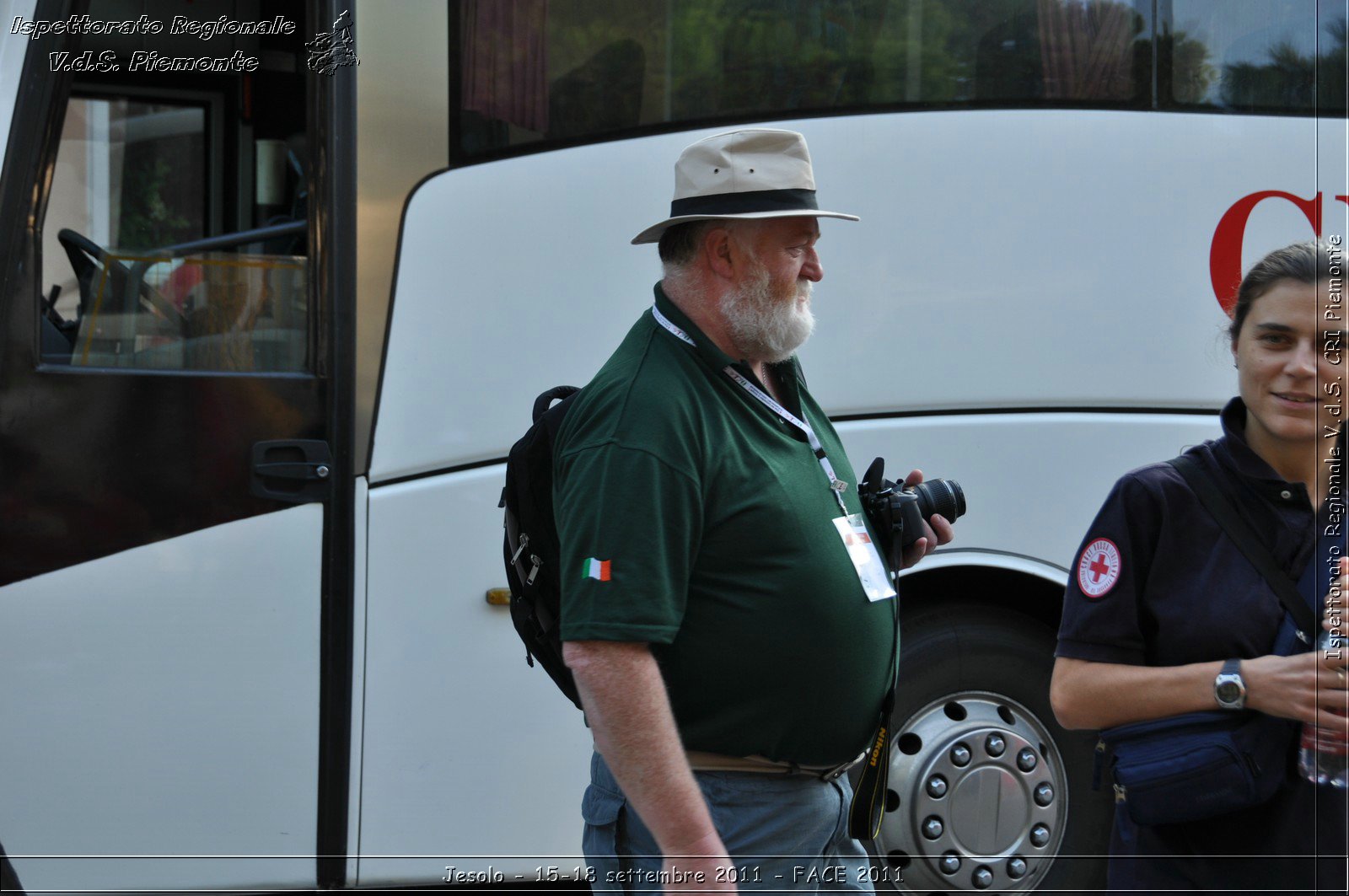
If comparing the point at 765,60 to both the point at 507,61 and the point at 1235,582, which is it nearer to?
the point at 507,61

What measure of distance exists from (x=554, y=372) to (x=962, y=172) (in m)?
1.27

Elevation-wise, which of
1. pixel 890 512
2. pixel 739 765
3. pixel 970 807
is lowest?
pixel 970 807

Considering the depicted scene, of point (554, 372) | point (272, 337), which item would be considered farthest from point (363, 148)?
point (554, 372)

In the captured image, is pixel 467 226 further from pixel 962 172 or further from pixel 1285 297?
pixel 1285 297

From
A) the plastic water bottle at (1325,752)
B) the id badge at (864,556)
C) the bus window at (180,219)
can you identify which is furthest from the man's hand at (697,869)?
the bus window at (180,219)

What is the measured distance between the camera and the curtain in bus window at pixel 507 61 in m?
3.37

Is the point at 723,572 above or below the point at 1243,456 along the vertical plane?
below

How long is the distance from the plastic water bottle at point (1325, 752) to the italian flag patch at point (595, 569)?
107 cm

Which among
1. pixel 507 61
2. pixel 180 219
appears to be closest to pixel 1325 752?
pixel 507 61

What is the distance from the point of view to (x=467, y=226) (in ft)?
11.0

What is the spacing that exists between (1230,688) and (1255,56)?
7.72ft

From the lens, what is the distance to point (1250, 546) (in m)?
1.98

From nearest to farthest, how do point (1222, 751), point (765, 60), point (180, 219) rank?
point (1222, 751) → point (765, 60) → point (180, 219)

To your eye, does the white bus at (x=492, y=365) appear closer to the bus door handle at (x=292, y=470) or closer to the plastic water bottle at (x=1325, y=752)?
the bus door handle at (x=292, y=470)
